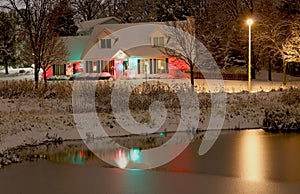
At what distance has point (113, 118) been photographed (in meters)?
20.8

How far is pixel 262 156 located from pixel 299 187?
367cm

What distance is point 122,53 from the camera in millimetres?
45219

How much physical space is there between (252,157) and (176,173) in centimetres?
307

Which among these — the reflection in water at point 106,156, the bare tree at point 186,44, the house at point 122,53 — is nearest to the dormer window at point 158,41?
the house at point 122,53

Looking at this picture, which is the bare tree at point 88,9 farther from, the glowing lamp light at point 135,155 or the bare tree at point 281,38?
the glowing lamp light at point 135,155

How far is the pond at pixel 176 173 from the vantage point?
11.7 m

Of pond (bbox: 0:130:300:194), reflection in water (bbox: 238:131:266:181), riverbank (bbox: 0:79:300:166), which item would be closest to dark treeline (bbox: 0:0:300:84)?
riverbank (bbox: 0:79:300:166)

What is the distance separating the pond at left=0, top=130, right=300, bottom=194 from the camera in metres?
11.7

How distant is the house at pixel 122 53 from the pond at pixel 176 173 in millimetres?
27250

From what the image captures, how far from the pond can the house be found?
89.4ft

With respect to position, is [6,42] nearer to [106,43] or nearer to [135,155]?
[106,43]

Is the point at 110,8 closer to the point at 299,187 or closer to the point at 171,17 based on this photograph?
the point at 171,17

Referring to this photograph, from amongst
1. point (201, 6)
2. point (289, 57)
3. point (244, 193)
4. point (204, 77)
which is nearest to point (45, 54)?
point (204, 77)

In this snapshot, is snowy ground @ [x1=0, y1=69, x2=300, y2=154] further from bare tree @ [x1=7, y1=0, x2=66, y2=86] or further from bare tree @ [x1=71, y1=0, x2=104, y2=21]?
bare tree @ [x1=71, y1=0, x2=104, y2=21]
